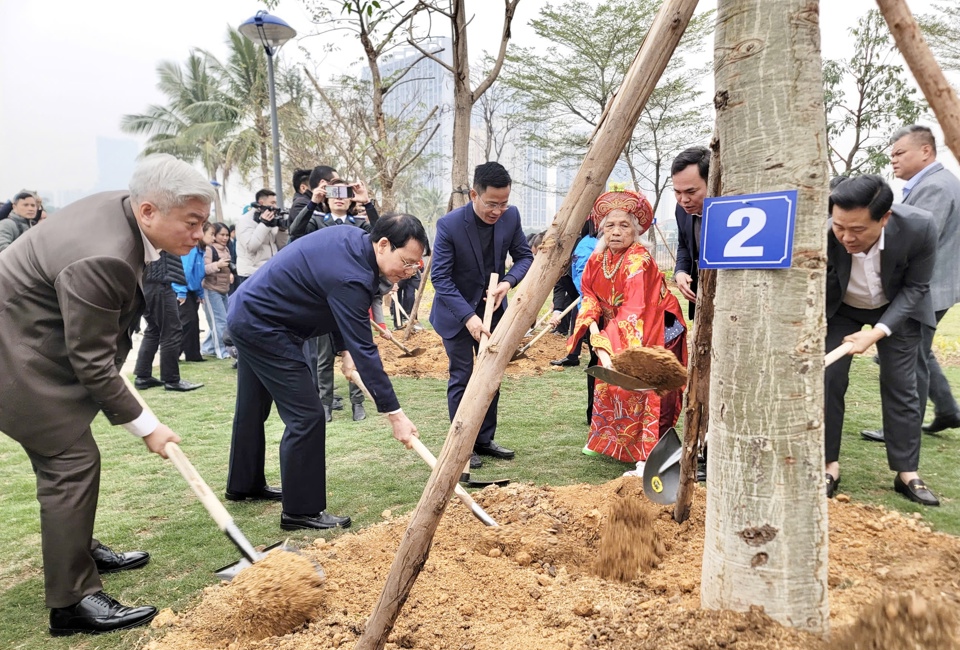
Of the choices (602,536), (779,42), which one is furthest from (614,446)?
(779,42)

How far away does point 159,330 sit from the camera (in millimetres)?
6984

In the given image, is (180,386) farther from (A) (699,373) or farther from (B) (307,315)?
(A) (699,373)

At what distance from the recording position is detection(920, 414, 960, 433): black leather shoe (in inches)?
180

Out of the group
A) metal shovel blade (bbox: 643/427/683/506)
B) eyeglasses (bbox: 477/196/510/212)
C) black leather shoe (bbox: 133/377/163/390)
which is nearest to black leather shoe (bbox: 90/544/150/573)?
metal shovel blade (bbox: 643/427/683/506)

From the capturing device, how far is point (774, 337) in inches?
65.2

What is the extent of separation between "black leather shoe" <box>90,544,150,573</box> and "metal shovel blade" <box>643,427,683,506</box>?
2.45 metres

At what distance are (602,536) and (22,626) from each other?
2.34m

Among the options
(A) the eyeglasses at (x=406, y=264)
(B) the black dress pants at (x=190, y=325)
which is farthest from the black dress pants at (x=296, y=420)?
(B) the black dress pants at (x=190, y=325)

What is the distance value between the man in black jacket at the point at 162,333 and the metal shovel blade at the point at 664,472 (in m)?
5.51

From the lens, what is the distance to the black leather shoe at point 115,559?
2895 mm

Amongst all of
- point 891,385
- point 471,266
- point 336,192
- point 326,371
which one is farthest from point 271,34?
point 891,385

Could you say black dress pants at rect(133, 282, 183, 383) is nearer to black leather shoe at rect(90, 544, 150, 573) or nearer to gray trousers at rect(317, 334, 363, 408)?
gray trousers at rect(317, 334, 363, 408)

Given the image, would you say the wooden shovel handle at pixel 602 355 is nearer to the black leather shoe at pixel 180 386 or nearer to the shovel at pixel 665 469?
the shovel at pixel 665 469

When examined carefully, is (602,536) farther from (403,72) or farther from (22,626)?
(403,72)
